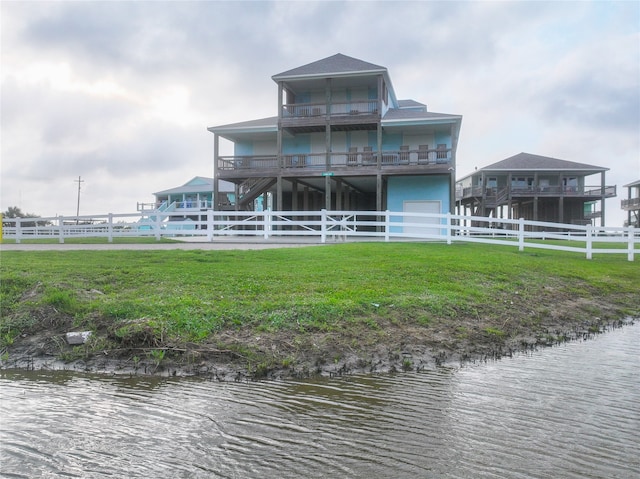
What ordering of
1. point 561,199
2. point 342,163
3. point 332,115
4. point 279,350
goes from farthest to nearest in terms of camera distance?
point 561,199, point 342,163, point 332,115, point 279,350

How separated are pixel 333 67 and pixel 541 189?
23.4 meters

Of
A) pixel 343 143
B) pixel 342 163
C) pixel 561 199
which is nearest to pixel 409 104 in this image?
pixel 343 143

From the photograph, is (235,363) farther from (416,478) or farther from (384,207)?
(384,207)

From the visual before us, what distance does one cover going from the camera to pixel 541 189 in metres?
42.5

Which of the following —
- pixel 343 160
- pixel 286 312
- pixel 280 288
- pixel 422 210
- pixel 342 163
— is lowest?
pixel 286 312

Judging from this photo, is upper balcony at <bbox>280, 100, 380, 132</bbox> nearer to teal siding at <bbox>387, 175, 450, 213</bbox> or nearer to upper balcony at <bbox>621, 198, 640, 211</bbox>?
teal siding at <bbox>387, 175, 450, 213</bbox>

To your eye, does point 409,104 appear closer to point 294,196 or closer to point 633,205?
point 294,196

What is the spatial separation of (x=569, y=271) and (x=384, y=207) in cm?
1780

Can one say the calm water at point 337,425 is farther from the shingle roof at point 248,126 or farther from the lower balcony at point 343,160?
the shingle roof at point 248,126

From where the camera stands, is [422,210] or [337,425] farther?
[422,210]

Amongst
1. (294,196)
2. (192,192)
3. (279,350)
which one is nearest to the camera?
(279,350)

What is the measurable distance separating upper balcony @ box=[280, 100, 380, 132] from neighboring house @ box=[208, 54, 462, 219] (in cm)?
5

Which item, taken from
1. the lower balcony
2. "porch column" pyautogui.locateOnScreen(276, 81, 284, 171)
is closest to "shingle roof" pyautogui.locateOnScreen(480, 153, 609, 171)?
the lower balcony

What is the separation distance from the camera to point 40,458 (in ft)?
13.4
